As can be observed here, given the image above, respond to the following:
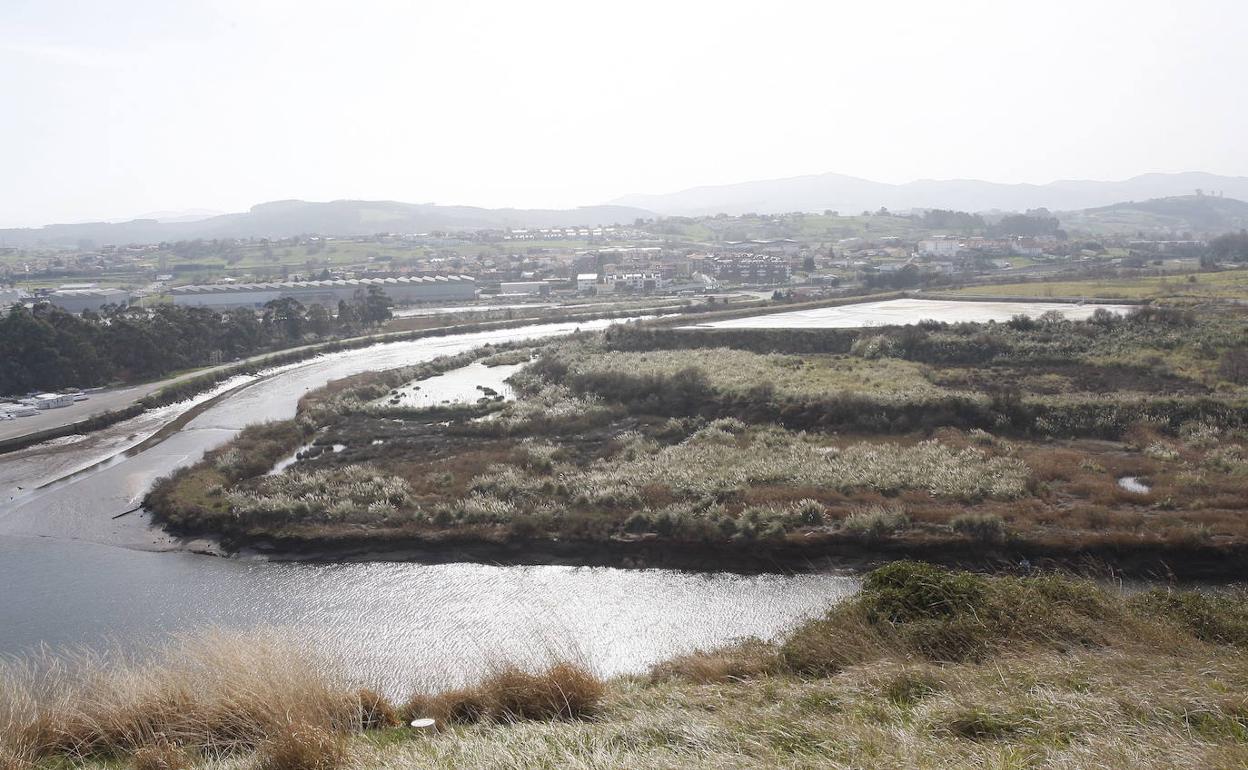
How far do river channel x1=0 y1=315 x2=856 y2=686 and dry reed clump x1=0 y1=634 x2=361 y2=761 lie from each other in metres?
3.19

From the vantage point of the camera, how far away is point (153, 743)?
6.04 metres

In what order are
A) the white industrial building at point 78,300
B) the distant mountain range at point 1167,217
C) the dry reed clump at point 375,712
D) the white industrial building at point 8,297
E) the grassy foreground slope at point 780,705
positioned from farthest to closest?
the distant mountain range at point 1167,217 < the white industrial building at point 78,300 < the white industrial building at point 8,297 < the dry reed clump at point 375,712 < the grassy foreground slope at point 780,705

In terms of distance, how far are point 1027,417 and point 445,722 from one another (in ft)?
61.9

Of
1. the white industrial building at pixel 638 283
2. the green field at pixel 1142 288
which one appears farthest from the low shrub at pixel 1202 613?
the white industrial building at pixel 638 283

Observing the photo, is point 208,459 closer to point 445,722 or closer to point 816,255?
point 445,722

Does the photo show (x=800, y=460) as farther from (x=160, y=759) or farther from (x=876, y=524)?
(x=160, y=759)

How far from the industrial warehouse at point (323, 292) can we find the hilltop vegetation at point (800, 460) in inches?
1468

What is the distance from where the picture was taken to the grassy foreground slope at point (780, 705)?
4953 millimetres

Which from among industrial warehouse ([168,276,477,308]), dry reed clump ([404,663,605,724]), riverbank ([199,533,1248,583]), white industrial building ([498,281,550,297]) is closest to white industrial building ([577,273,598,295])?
white industrial building ([498,281,550,297])

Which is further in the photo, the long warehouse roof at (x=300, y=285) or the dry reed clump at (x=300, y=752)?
the long warehouse roof at (x=300, y=285)

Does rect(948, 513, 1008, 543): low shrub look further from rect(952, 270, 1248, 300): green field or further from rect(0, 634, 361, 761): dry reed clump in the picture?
rect(952, 270, 1248, 300): green field

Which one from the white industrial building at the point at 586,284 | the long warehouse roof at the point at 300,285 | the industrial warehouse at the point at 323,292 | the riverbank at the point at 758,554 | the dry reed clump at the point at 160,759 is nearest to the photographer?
the dry reed clump at the point at 160,759

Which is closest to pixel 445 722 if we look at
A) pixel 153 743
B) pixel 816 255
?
pixel 153 743

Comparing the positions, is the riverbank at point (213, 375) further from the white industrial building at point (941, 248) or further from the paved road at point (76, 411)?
the white industrial building at point (941, 248)
